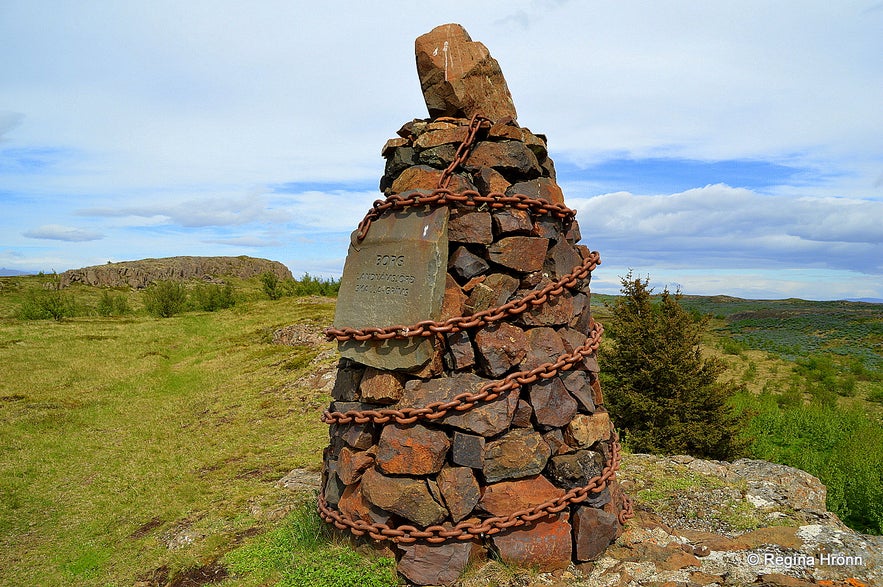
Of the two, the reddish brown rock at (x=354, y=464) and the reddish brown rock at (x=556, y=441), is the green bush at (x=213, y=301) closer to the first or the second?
the reddish brown rock at (x=354, y=464)

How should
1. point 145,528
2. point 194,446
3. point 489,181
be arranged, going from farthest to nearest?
1. point 194,446
2. point 145,528
3. point 489,181

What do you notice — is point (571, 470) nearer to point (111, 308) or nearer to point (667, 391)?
point (667, 391)

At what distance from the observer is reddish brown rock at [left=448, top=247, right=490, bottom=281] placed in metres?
4.40

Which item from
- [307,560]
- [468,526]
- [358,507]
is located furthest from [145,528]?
[468,526]

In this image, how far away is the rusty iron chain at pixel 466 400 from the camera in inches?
161

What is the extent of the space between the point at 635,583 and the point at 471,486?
1485 mm

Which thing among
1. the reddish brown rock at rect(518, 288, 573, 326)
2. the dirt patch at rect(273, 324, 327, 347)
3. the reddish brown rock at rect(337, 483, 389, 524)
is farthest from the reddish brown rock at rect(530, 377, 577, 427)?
the dirt patch at rect(273, 324, 327, 347)

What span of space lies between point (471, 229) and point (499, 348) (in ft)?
3.16

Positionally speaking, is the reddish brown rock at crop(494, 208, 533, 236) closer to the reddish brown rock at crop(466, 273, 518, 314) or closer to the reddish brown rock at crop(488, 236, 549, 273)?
the reddish brown rock at crop(488, 236, 549, 273)

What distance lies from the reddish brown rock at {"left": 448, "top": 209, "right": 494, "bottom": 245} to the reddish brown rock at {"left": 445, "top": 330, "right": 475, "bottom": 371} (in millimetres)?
739

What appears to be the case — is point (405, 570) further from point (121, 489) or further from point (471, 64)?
point (121, 489)

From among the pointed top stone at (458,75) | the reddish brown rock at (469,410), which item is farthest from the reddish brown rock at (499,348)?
the pointed top stone at (458,75)

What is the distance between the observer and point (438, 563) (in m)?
4.14

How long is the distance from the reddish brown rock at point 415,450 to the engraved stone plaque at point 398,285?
50cm
